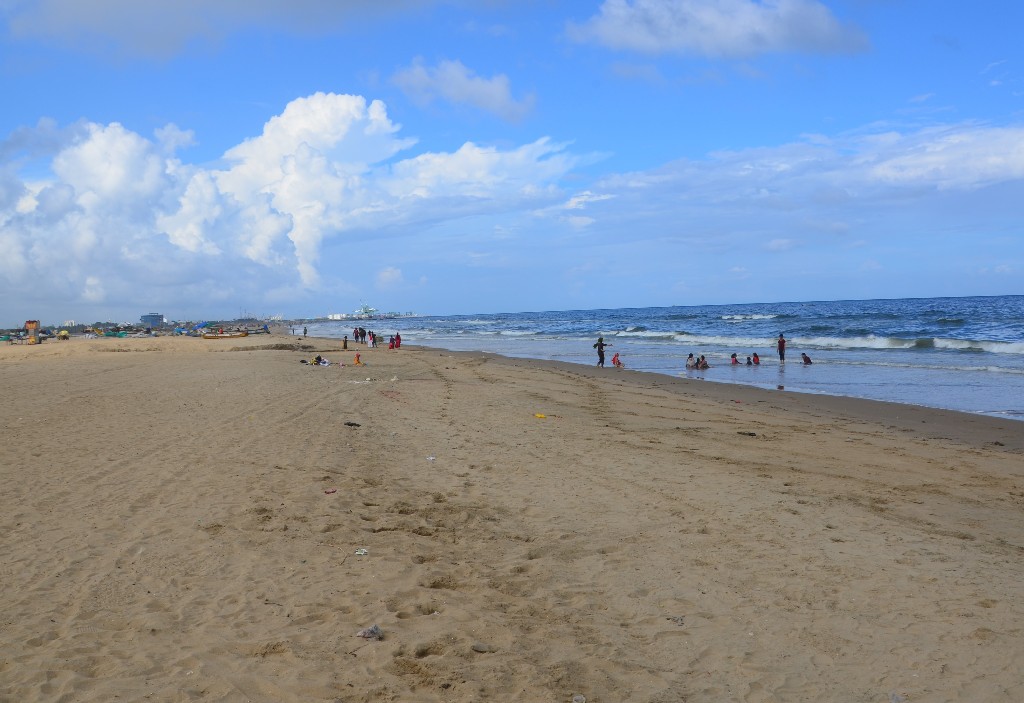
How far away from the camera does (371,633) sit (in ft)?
14.0

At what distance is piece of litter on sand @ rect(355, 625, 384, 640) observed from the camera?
4250 mm

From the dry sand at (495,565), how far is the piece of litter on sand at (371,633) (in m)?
0.04

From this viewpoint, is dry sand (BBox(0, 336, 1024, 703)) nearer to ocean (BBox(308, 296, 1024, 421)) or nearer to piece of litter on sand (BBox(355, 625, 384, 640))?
piece of litter on sand (BBox(355, 625, 384, 640))

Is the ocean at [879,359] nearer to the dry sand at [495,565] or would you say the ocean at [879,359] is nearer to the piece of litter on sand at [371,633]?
the dry sand at [495,565]

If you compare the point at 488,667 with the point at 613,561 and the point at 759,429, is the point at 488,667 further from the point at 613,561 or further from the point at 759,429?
the point at 759,429

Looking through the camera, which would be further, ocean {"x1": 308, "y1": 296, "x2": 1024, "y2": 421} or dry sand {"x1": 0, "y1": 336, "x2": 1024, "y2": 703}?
ocean {"x1": 308, "y1": 296, "x2": 1024, "y2": 421}

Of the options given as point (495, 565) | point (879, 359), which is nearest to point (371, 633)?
point (495, 565)

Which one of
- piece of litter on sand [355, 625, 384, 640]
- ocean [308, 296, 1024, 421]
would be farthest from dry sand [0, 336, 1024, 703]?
ocean [308, 296, 1024, 421]

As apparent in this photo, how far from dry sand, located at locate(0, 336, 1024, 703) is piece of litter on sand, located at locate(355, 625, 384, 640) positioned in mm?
37

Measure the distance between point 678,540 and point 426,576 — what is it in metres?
2.30

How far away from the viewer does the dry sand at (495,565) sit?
3.91m

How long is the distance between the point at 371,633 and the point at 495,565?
58.2 inches

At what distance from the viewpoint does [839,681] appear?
3975 mm

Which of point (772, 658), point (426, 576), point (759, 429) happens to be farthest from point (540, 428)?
point (772, 658)
